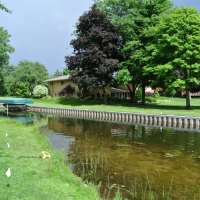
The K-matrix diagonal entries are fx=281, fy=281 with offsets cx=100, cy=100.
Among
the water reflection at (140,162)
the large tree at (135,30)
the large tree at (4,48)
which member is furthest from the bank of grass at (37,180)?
the large tree at (4,48)

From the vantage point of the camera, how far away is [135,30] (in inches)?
1587

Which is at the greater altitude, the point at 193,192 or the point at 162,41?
the point at 162,41

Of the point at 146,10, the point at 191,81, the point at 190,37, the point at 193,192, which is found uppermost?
the point at 146,10

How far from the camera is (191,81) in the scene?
31625mm

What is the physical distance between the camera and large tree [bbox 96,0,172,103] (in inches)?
1508

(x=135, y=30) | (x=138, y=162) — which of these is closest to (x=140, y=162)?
(x=138, y=162)

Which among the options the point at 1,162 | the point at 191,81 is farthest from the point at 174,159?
the point at 191,81

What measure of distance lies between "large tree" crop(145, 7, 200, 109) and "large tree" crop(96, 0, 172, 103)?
3.39 m

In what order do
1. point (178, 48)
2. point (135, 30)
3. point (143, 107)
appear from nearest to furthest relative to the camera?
Answer: point (178, 48)
point (143, 107)
point (135, 30)

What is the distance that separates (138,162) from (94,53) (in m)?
28.5

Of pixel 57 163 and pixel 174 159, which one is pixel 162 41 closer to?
pixel 174 159

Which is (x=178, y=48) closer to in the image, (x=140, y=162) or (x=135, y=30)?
(x=135, y=30)

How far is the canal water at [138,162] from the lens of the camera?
9.03 meters

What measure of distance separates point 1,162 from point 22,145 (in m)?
3.81
